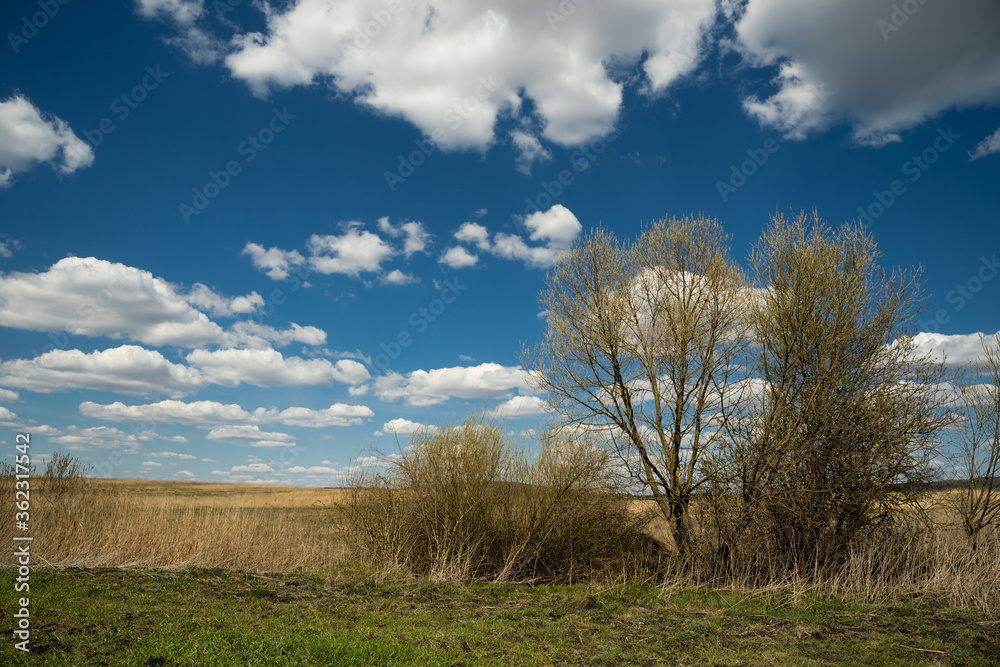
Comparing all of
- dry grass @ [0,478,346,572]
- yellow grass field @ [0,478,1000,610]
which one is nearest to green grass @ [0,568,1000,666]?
yellow grass field @ [0,478,1000,610]

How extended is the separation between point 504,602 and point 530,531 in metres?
2.68

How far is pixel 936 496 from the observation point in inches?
567

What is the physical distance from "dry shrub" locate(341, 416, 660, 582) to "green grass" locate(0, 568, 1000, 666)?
1.64 meters

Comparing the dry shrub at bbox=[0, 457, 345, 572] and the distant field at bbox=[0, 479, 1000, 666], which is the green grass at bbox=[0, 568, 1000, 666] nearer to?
the distant field at bbox=[0, 479, 1000, 666]

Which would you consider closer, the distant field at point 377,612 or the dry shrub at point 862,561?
the distant field at point 377,612

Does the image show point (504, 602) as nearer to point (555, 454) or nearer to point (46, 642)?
point (555, 454)

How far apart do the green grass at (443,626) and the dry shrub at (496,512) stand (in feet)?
5.38

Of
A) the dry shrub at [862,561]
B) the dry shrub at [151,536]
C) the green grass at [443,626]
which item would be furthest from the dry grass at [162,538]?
the dry shrub at [862,561]

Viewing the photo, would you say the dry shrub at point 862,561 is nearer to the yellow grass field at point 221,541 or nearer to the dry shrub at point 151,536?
the yellow grass field at point 221,541

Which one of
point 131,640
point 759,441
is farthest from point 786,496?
point 131,640

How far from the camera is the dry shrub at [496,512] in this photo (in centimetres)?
1284

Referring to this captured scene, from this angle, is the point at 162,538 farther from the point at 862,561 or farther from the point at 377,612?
the point at 862,561

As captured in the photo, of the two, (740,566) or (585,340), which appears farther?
(585,340)

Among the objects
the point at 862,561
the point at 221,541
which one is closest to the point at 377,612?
the point at 221,541
